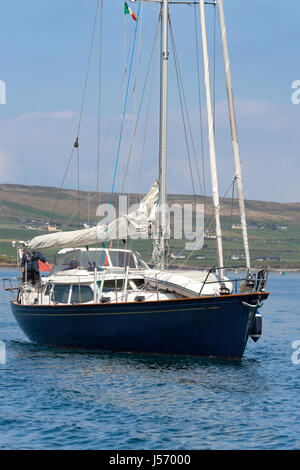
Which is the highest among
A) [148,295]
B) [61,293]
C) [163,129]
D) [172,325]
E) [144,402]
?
[163,129]

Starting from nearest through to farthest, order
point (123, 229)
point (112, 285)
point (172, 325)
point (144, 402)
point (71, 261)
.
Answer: point (144, 402), point (172, 325), point (112, 285), point (123, 229), point (71, 261)

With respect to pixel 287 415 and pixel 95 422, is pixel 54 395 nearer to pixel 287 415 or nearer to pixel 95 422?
pixel 95 422

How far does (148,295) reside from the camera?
973 inches

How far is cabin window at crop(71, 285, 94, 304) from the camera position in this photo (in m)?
25.8

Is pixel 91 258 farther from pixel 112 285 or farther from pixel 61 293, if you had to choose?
pixel 112 285

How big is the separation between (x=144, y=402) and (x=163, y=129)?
40.6 feet

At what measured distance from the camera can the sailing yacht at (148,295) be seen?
23125 mm

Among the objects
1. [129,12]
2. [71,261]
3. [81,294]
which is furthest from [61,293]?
[129,12]

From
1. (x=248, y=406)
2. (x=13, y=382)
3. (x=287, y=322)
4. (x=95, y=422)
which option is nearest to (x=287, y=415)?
(x=248, y=406)

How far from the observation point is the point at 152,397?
19.5 m

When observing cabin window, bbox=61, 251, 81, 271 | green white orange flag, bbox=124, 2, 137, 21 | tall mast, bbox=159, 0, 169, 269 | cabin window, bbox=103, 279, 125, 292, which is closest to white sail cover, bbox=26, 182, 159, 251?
tall mast, bbox=159, 0, 169, 269

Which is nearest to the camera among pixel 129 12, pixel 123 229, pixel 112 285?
pixel 112 285

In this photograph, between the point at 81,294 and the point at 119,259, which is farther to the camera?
the point at 119,259

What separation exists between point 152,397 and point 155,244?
8444mm
